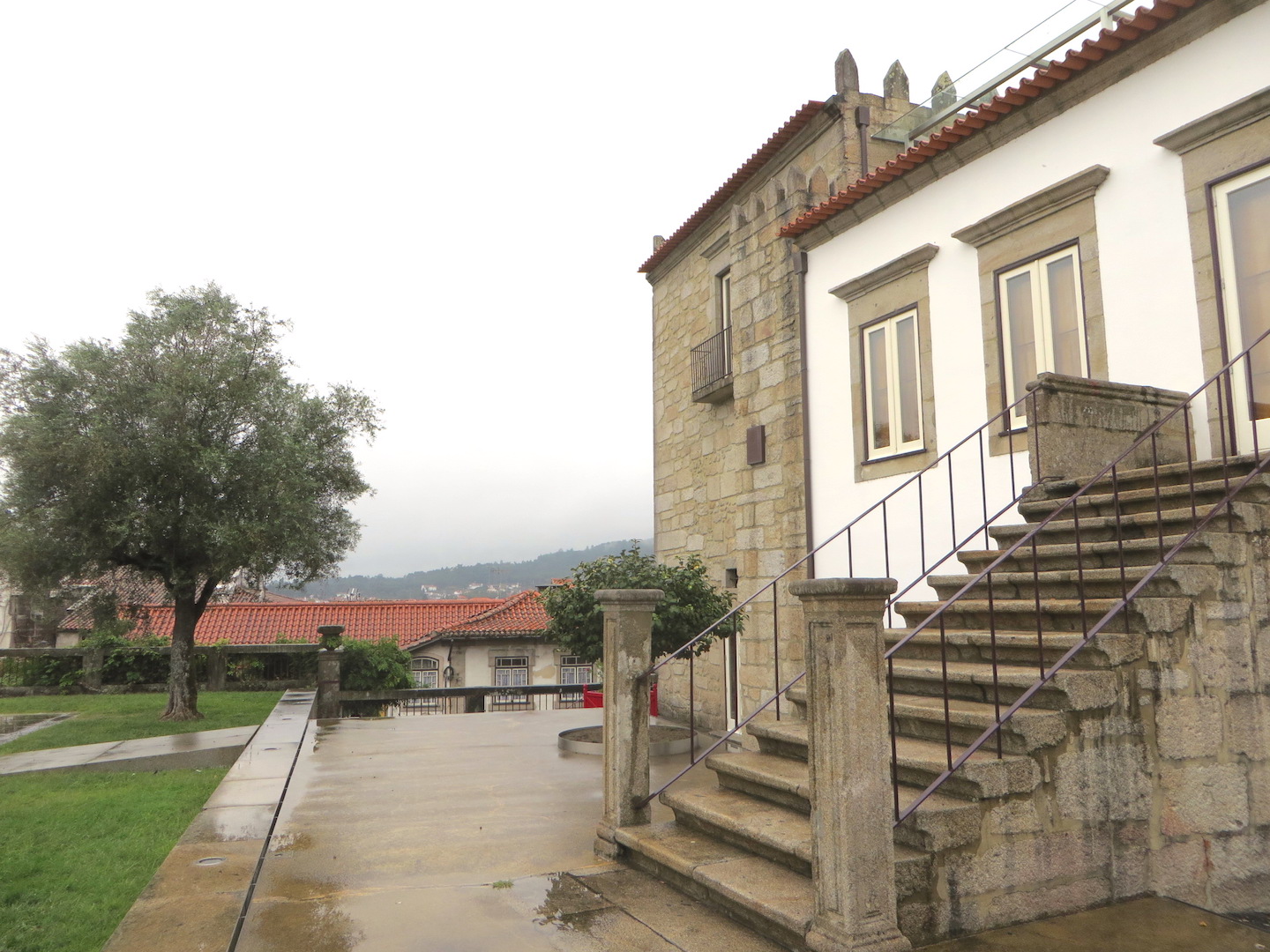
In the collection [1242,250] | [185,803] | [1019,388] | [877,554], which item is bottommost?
[185,803]

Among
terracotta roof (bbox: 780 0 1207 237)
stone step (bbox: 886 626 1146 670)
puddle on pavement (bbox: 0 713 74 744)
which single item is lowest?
puddle on pavement (bbox: 0 713 74 744)

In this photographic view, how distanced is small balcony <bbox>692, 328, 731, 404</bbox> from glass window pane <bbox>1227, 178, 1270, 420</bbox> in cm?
645

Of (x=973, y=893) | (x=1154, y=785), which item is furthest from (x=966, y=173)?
(x=973, y=893)

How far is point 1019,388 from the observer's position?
7.21 meters

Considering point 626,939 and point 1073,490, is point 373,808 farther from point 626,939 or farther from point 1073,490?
point 1073,490

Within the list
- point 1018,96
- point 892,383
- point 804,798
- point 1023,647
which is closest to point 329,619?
point 892,383

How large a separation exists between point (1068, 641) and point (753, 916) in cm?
211

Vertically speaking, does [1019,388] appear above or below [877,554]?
above

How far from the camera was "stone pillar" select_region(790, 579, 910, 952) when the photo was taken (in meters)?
3.29

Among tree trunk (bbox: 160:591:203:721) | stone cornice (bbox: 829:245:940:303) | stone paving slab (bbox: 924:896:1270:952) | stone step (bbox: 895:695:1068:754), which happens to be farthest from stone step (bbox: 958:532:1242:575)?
tree trunk (bbox: 160:591:203:721)

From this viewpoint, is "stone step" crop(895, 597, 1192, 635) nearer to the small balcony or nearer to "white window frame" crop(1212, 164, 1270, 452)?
"white window frame" crop(1212, 164, 1270, 452)

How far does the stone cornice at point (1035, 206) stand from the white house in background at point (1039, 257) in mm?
14

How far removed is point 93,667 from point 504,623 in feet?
45.7

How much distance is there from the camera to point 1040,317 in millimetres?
7078
